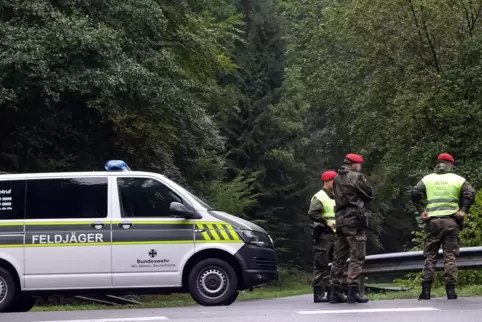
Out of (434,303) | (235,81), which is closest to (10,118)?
(434,303)

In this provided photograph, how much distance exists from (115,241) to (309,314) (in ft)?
10.7

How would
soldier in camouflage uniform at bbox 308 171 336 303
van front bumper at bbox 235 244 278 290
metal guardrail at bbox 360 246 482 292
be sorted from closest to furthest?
van front bumper at bbox 235 244 278 290 < soldier in camouflage uniform at bbox 308 171 336 303 < metal guardrail at bbox 360 246 482 292

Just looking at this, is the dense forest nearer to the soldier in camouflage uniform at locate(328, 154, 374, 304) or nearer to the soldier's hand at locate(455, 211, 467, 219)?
the soldier in camouflage uniform at locate(328, 154, 374, 304)

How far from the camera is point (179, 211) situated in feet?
40.3

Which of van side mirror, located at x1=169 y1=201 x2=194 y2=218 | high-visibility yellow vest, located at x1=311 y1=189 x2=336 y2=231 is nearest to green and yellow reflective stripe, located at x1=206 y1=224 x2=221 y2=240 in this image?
van side mirror, located at x1=169 y1=201 x2=194 y2=218

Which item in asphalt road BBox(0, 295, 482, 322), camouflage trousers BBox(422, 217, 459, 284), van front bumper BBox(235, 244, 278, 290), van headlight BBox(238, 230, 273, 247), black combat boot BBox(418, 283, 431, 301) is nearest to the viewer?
asphalt road BBox(0, 295, 482, 322)

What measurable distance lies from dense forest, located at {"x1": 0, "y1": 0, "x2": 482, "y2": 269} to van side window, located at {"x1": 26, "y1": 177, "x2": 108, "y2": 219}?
25.5 ft

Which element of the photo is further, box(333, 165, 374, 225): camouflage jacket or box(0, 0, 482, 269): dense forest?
box(0, 0, 482, 269): dense forest

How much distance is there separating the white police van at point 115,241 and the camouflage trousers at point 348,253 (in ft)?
3.82

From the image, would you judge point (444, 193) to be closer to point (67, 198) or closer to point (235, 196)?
point (67, 198)

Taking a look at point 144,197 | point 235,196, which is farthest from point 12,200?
point 235,196

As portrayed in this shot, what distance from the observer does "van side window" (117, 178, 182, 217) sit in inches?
495

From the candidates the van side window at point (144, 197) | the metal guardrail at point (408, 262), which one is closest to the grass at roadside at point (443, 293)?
the metal guardrail at point (408, 262)

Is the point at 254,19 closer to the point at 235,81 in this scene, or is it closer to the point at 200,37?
the point at 235,81
